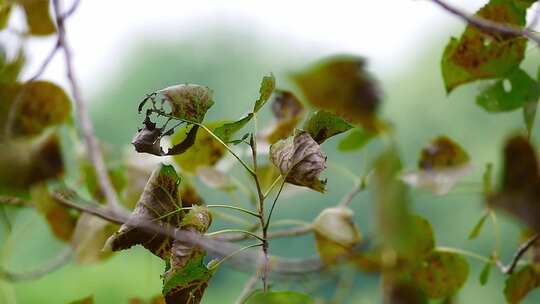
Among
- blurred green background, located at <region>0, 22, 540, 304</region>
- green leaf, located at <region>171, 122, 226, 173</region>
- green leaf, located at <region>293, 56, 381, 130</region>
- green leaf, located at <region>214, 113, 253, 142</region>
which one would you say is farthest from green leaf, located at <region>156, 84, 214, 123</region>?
blurred green background, located at <region>0, 22, 540, 304</region>

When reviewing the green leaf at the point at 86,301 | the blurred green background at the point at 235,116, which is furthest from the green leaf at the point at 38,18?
the blurred green background at the point at 235,116

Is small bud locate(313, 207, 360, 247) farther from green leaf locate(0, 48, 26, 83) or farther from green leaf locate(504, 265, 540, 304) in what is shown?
green leaf locate(0, 48, 26, 83)

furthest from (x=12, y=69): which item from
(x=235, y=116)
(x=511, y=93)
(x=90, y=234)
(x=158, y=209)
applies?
(x=235, y=116)

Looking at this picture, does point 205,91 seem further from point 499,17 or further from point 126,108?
point 126,108

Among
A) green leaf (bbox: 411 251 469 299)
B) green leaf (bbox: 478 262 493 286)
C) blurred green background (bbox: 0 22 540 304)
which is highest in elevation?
green leaf (bbox: 478 262 493 286)

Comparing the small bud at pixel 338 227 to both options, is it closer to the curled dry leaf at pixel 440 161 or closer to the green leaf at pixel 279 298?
the curled dry leaf at pixel 440 161
